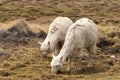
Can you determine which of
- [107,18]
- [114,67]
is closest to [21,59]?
[114,67]


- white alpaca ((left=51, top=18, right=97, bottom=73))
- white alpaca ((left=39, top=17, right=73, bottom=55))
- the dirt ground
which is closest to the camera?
the dirt ground

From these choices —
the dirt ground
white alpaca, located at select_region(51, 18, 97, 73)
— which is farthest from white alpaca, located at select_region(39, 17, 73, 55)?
white alpaca, located at select_region(51, 18, 97, 73)

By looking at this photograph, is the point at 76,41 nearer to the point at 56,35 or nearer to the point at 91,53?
the point at 56,35

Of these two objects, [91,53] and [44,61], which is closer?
[91,53]

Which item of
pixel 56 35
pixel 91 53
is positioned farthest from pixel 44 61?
pixel 91 53

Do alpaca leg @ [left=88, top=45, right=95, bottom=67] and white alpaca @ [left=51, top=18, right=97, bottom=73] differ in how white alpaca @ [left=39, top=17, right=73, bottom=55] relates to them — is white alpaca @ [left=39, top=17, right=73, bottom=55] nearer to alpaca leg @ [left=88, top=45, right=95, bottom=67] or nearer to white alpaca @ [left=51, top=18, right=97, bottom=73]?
white alpaca @ [left=51, top=18, right=97, bottom=73]

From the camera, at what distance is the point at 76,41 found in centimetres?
1616

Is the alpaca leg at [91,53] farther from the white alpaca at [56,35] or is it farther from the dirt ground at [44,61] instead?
the white alpaca at [56,35]

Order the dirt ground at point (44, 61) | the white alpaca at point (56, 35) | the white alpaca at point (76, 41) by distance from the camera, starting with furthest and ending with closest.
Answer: the white alpaca at point (56, 35), the white alpaca at point (76, 41), the dirt ground at point (44, 61)

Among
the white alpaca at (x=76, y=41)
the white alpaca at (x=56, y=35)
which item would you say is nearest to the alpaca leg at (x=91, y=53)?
the white alpaca at (x=76, y=41)

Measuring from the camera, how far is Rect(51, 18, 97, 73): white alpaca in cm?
1568

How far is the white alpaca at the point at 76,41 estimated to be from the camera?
15.7 metres

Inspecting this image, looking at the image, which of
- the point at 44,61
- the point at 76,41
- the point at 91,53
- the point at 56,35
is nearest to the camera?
the point at 76,41

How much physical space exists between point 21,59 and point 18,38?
5.63 metres
